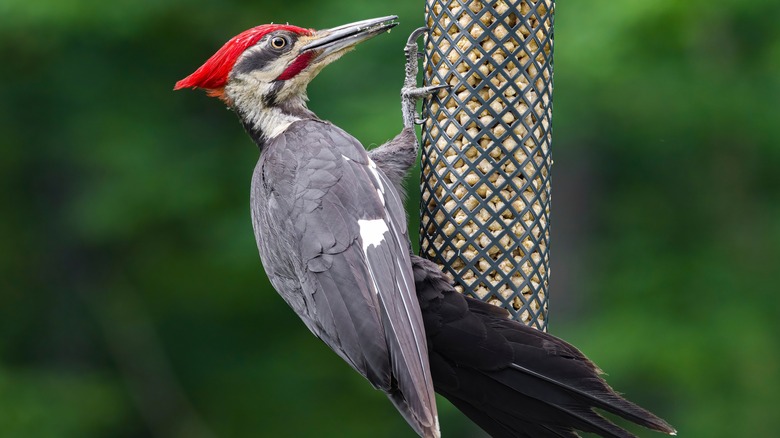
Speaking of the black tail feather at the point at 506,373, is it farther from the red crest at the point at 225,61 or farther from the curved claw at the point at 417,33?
the red crest at the point at 225,61

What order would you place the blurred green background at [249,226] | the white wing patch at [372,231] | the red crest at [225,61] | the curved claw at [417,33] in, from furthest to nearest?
the blurred green background at [249,226], the red crest at [225,61], the curved claw at [417,33], the white wing patch at [372,231]

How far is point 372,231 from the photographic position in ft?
14.2

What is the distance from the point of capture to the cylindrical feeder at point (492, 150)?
4500 mm

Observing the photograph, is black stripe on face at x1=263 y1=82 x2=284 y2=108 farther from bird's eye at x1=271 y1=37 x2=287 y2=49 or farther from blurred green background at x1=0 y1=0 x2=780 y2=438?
blurred green background at x1=0 y1=0 x2=780 y2=438

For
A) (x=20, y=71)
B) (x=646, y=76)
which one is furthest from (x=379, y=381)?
(x=20, y=71)

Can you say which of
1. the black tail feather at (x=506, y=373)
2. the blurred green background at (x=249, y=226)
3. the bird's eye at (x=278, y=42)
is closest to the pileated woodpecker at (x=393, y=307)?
the black tail feather at (x=506, y=373)

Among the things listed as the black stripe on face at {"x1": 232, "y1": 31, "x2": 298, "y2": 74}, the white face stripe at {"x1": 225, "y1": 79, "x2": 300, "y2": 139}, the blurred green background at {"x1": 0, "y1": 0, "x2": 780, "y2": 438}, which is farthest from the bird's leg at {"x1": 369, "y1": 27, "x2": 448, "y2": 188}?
the blurred green background at {"x1": 0, "y1": 0, "x2": 780, "y2": 438}

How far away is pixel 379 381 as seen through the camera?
4012 mm

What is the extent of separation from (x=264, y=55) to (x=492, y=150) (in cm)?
115

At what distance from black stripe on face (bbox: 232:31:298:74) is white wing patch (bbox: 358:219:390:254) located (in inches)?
40.7

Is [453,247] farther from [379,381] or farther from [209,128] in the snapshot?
[209,128]

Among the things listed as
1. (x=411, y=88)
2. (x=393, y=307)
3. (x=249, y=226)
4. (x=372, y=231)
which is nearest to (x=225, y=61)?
(x=411, y=88)

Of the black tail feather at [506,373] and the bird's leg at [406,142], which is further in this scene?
the bird's leg at [406,142]

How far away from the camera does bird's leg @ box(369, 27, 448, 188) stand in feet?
15.7
